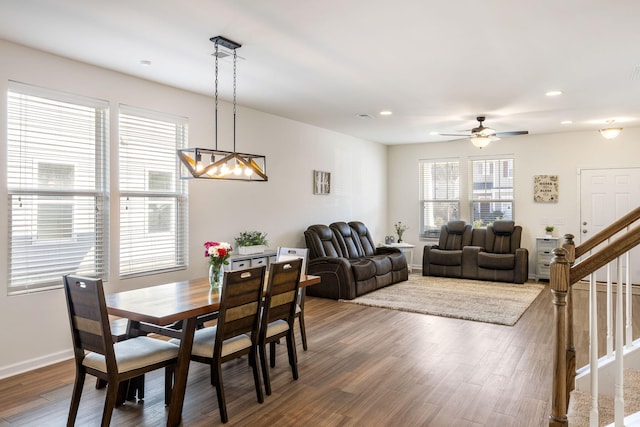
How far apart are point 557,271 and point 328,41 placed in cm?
259

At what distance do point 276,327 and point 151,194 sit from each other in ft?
7.61

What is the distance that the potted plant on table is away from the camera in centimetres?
562

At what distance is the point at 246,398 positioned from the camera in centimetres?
315

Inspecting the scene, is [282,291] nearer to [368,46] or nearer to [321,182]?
[368,46]

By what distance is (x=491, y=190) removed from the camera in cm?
883

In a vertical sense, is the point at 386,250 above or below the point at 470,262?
above

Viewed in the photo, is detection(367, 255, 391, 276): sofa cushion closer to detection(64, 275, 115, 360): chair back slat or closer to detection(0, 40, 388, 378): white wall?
detection(0, 40, 388, 378): white wall

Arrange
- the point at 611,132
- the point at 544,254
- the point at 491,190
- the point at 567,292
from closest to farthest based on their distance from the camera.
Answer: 1. the point at 567,292
2. the point at 611,132
3. the point at 544,254
4. the point at 491,190

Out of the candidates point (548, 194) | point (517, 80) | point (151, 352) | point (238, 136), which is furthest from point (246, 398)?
point (548, 194)

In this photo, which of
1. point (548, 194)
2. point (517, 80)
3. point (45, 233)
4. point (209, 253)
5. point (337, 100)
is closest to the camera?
point (209, 253)

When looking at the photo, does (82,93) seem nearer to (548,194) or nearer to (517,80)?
(517,80)

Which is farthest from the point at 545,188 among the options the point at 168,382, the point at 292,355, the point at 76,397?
the point at 76,397

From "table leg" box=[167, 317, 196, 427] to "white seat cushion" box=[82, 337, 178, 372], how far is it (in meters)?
0.08

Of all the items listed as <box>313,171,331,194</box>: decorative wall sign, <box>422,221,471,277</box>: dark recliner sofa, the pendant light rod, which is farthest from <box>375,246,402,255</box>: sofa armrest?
the pendant light rod
